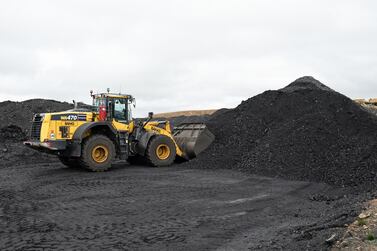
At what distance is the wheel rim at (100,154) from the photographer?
42.6 ft

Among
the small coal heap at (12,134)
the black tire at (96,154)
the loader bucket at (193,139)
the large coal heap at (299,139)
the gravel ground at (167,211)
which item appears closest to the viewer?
the gravel ground at (167,211)

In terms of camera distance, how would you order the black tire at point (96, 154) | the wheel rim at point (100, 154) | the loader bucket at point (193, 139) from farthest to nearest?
the loader bucket at point (193, 139) < the wheel rim at point (100, 154) < the black tire at point (96, 154)

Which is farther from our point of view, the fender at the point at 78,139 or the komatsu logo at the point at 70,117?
the komatsu logo at the point at 70,117

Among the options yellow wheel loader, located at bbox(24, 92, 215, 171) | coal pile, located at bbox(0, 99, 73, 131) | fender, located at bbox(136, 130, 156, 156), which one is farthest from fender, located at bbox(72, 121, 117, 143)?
coal pile, located at bbox(0, 99, 73, 131)

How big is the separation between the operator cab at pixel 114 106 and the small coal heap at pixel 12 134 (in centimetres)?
697

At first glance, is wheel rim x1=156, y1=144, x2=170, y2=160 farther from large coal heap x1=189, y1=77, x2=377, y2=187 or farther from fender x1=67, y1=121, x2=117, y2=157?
fender x1=67, y1=121, x2=117, y2=157

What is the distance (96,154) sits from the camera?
1309 cm

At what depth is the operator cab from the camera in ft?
45.1

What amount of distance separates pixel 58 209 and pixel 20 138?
12253 millimetres

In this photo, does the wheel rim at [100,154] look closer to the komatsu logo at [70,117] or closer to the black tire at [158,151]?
the komatsu logo at [70,117]

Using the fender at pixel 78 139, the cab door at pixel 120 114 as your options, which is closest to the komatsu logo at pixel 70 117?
the fender at pixel 78 139

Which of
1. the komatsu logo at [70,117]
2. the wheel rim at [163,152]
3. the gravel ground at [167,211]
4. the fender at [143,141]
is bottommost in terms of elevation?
the gravel ground at [167,211]

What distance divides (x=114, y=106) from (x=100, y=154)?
169 centimetres

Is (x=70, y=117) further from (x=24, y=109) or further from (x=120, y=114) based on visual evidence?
(x=24, y=109)
